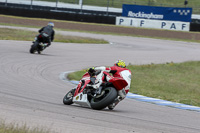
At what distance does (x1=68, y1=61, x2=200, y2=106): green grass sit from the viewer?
40.0 ft

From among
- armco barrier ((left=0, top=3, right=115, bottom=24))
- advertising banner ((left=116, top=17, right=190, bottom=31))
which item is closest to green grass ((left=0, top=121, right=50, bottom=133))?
advertising banner ((left=116, top=17, right=190, bottom=31))

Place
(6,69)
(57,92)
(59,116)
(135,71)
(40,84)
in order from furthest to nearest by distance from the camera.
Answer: (135,71)
(6,69)
(40,84)
(57,92)
(59,116)

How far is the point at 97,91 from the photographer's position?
8109 millimetres

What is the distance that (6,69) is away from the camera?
1351 centimetres

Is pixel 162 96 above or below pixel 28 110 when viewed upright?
below

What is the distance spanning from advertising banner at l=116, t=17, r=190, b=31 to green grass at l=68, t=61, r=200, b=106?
1601 centimetres

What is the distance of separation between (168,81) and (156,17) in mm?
21722

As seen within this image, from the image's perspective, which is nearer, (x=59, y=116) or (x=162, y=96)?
(x=59, y=116)

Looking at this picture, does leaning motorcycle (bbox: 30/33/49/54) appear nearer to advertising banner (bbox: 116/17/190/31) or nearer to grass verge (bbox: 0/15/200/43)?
grass verge (bbox: 0/15/200/43)

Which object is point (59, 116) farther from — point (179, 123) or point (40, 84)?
point (40, 84)

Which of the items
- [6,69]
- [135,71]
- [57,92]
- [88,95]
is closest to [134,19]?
[135,71]

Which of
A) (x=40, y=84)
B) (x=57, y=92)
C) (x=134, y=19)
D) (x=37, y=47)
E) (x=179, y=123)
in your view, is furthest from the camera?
(x=134, y=19)

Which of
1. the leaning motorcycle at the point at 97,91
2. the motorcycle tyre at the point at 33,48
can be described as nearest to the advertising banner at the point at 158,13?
the motorcycle tyre at the point at 33,48

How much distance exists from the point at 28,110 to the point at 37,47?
1219 cm
